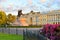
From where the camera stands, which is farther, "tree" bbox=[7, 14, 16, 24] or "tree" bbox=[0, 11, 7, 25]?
"tree" bbox=[0, 11, 7, 25]

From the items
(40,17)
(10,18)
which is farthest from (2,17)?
(40,17)

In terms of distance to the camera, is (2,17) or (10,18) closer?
(10,18)

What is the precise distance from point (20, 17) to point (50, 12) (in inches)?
300

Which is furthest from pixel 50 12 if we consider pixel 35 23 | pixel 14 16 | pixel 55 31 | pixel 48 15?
pixel 55 31

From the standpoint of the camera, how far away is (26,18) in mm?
57812

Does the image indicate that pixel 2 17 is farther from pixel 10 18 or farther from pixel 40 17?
pixel 40 17

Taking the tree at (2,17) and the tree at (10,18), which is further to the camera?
the tree at (2,17)

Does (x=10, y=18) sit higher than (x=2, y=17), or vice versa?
(x=2, y=17)

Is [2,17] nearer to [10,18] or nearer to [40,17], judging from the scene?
[10,18]

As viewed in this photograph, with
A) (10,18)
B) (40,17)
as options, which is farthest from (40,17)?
(10,18)

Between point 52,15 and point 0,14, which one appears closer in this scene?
point 0,14

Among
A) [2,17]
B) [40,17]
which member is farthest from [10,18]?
[40,17]

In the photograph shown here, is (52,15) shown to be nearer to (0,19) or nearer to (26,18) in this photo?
(26,18)

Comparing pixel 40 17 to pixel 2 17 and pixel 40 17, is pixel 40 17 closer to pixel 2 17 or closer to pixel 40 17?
pixel 40 17
